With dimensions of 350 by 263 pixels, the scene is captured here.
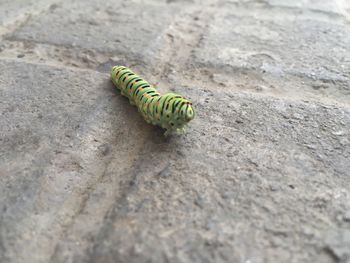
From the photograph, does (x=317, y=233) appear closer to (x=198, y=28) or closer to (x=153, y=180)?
(x=153, y=180)

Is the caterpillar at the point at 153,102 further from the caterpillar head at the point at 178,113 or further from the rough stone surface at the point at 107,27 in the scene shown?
the rough stone surface at the point at 107,27

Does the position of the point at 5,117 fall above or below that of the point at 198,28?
below

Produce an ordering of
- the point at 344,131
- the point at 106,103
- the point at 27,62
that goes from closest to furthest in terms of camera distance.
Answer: the point at 344,131
the point at 106,103
the point at 27,62

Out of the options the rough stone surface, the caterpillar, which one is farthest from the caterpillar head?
the rough stone surface

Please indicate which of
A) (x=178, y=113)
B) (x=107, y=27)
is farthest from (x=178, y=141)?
(x=107, y=27)

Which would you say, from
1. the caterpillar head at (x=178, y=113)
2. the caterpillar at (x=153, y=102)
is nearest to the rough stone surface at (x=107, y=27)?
the caterpillar at (x=153, y=102)

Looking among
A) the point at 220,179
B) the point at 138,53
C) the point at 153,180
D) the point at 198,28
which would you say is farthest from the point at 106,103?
the point at 198,28
